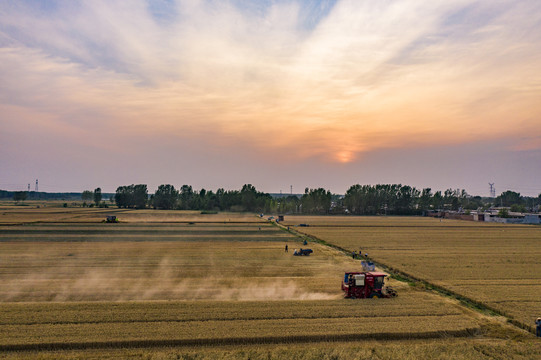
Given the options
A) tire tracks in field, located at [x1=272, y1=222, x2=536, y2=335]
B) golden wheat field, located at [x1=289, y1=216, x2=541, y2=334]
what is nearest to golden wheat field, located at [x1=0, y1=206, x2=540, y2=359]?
tire tracks in field, located at [x1=272, y1=222, x2=536, y2=335]

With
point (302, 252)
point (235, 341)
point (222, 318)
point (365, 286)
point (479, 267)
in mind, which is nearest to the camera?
point (235, 341)

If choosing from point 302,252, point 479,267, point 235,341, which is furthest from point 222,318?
point 479,267

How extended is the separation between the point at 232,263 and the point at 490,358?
3036 cm

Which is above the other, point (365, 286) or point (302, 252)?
point (365, 286)

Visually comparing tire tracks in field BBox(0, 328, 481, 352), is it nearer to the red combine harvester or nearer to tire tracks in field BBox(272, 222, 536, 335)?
tire tracks in field BBox(272, 222, 536, 335)

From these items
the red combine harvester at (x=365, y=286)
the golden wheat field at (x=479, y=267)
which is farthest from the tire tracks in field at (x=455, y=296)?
the red combine harvester at (x=365, y=286)

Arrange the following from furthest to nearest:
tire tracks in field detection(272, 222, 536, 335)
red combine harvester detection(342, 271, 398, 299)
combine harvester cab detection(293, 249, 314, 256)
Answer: combine harvester cab detection(293, 249, 314, 256), red combine harvester detection(342, 271, 398, 299), tire tracks in field detection(272, 222, 536, 335)

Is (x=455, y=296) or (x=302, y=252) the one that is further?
(x=302, y=252)

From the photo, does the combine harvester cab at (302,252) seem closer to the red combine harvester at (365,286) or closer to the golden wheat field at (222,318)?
the golden wheat field at (222,318)

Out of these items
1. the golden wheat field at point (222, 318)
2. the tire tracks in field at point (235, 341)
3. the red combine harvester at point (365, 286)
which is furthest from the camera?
the red combine harvester at point (365, 286)

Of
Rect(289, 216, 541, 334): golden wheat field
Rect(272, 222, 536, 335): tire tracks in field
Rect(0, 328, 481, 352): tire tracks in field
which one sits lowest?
Rect(0, 328, 481, 352): tire tracks in field

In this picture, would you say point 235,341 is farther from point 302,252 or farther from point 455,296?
point 302,252

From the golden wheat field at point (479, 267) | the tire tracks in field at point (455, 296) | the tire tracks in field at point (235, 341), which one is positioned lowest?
the tire tracks in field at point (235, 341)

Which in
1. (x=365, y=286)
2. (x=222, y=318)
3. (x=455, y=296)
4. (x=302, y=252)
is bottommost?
(x=222, y=318)
